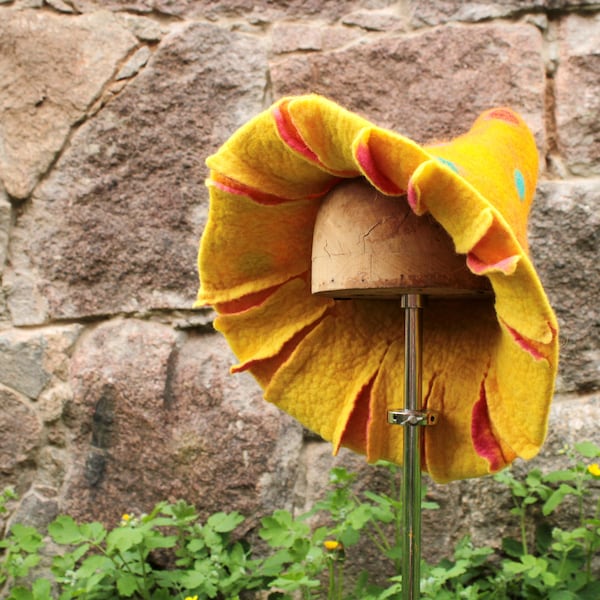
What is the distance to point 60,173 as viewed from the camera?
3.83ft

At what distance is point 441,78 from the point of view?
3.58 feet

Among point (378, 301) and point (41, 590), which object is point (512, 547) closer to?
point (378, 301)

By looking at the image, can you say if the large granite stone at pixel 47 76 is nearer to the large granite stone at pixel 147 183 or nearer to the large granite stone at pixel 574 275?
the large granite stone at pixel 147 183

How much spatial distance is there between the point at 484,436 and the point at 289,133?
33 centimetres

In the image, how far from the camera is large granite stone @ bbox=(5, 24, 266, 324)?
114cm

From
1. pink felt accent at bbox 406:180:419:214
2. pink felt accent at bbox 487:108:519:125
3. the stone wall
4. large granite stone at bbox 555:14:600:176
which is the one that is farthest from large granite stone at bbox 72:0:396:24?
pink felt accent at bbox 406:180:419:214

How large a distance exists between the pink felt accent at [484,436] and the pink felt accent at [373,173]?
0.22 m

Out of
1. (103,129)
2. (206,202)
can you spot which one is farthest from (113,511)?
(103,129)

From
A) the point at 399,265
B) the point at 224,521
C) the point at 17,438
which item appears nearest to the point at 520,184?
the point at 399,265

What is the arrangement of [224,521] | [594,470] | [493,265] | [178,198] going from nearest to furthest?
[493,265]
[594,470]
[224,521]
[178,198]

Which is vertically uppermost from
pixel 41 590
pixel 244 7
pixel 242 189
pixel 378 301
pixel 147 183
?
pixel 244 7

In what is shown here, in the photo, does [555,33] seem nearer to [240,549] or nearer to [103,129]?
[103,129]

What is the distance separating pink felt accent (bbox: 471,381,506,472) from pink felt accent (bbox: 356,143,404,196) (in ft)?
0.71

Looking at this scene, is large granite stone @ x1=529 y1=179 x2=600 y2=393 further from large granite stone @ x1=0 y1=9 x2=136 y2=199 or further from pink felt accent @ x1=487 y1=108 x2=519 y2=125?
large granite stone @ x1=0 y1=9 x2=136 y2=199
